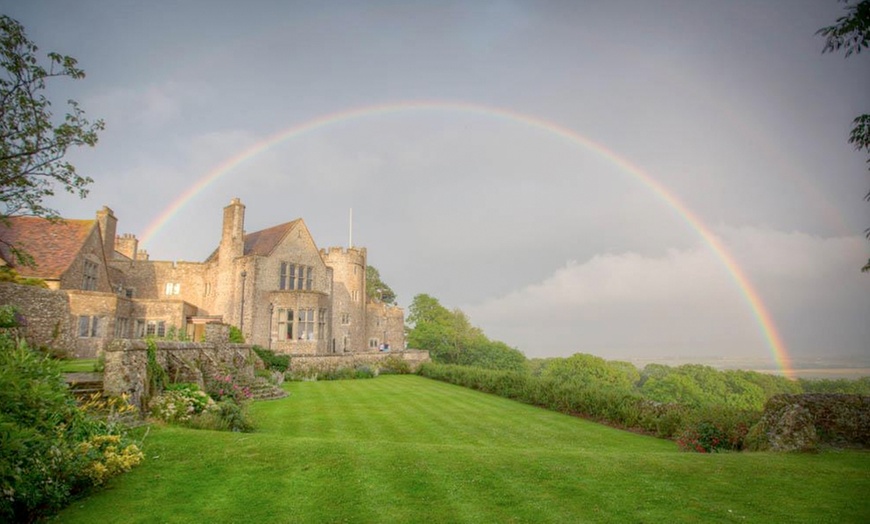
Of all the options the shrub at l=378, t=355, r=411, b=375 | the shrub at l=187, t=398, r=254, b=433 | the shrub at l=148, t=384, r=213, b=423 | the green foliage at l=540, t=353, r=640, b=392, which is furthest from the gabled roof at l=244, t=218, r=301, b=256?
the green foliage at l=540, t=353, r=640, b=392

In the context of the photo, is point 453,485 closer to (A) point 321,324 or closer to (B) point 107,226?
(A) point 321,324

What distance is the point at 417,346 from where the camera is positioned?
82.9m

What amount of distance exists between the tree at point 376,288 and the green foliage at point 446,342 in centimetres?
609

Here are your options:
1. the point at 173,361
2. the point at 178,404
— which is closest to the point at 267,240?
the point at 173,361

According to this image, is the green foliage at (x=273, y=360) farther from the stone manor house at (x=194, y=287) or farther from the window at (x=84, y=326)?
the window at (x=84, y=326)

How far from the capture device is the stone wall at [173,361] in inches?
472

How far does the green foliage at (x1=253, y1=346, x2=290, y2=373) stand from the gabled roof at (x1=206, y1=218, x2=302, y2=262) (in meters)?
10.9

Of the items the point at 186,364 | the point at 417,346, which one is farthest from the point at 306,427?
the point at 417,346

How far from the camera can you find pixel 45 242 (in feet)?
98.8

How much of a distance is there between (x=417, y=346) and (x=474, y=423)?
65.4m

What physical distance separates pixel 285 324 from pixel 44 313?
15724mm

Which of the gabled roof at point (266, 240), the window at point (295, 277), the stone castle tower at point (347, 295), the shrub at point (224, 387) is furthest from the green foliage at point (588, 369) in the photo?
the shrub at point (224, 387)

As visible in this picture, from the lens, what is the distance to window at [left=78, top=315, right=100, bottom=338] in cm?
2702

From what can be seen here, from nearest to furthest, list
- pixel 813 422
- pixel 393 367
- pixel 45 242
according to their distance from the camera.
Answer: pixel 813 422, pixel 45 242, pixel 393 367
